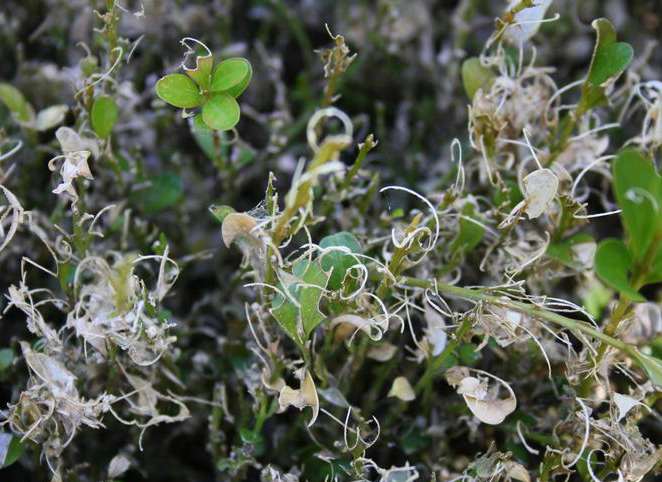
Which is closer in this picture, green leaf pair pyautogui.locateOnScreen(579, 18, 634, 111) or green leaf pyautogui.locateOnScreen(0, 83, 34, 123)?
green leaf pair pyautogui.locateOnScreen(579, 18, 634, 111)

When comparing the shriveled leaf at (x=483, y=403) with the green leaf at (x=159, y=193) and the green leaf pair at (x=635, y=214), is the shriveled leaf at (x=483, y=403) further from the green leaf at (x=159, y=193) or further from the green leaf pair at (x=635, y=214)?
the green leaf at (x=159, y=193)

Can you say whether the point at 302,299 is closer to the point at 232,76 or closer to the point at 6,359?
the point at 232,76

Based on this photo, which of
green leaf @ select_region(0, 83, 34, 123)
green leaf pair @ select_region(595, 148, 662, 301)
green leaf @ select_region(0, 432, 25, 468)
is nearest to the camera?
green leaf pair @ select_region(595, 148, 662, 301)

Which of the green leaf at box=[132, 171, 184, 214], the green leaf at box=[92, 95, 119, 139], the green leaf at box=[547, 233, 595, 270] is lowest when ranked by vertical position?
the green leaf at box=[132, 171, 184, 214]

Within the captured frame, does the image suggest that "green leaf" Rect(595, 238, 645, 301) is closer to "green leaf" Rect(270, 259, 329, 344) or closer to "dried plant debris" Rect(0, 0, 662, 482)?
"dried plant debris" Rect(0, 0, 662, 482)

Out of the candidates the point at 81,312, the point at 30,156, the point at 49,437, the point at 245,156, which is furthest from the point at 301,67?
the point at 49,437

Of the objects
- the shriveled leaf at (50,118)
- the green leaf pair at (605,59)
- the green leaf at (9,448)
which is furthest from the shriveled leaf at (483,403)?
the shriveled leaf at (50,118)

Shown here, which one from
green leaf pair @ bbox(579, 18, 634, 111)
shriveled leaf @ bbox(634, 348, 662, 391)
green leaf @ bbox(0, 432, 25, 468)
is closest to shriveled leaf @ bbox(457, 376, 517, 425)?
shriveled leaf @ bbox(634, 348, 662, 391)
